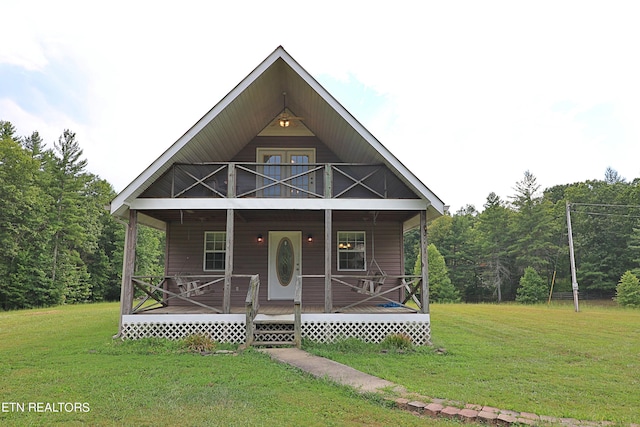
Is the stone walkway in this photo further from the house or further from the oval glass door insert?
the oval glass door insert

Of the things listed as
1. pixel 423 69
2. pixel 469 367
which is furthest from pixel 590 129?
pixel 469 367

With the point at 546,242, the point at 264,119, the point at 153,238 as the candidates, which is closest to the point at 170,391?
the point at 264,119

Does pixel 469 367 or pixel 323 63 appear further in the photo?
pixel 323 63

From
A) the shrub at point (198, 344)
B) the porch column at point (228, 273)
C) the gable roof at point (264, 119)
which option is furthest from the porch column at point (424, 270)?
the shrub at point (198, 344)

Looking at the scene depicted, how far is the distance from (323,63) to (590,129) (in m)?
23.0

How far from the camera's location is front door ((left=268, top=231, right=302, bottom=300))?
11.3 metres

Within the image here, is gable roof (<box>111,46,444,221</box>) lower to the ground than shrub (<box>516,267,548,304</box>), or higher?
higher

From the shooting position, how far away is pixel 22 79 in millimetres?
21094

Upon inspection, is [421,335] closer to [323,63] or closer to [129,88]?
[323,63]

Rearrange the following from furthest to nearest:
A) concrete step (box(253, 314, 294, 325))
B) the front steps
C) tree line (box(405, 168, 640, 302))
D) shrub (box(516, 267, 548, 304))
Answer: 1. tree line (box(405, 168, 640, 302))
2. shrub (box(516, 267, 548, 304))
3. concrete step (box(253, 314, 294, 325))
4. the front steps

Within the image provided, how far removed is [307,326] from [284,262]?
3411 mm

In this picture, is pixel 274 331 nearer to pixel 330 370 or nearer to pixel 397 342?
pixel 330 370

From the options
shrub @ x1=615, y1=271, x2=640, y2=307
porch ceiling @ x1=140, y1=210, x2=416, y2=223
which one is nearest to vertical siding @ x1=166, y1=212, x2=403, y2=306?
porch ceiling @ x1=140, y1=210, x2=416, y2=223

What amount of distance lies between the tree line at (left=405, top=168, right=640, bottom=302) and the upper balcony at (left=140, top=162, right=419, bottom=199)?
25.1m
